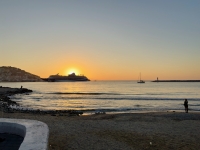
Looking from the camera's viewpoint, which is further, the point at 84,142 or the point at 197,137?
the point at 197,137

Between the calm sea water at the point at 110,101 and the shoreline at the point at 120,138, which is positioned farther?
the calm sea water at the point at 110,101

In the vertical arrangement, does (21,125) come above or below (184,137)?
above

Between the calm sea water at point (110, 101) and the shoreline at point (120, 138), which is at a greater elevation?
the shoreline at point (120, 138)

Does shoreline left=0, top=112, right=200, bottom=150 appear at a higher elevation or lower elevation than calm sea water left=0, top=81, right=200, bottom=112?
higher

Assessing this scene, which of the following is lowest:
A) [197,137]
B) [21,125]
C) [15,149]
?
[197,137]

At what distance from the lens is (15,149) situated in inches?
226

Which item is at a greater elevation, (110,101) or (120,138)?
(120,138)

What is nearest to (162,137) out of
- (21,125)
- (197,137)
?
(197,137)

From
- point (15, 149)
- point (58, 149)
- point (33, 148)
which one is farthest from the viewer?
point (58, 149)

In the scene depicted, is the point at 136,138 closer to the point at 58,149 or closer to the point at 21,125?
the point at 58,149

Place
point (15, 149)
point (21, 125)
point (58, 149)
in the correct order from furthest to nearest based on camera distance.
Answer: point (58, 149) < point (21, 125) < point (15, 149)

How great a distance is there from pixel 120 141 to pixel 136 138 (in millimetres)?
975

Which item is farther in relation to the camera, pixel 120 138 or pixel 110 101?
pixel 110 101

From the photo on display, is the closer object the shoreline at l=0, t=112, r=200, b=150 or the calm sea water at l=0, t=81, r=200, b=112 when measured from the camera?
the shoreline at l=0, t=112, r=200, b=150
